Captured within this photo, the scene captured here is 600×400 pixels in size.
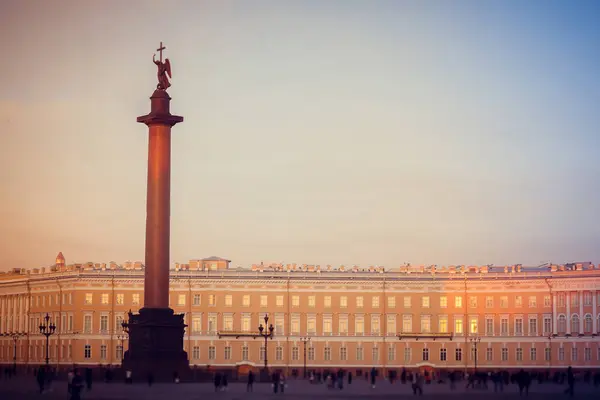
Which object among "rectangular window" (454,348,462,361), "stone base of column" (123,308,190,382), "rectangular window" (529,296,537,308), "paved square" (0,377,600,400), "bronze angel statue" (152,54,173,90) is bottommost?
"paved square" (0,377,600,400)

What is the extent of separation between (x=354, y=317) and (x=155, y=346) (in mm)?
57492

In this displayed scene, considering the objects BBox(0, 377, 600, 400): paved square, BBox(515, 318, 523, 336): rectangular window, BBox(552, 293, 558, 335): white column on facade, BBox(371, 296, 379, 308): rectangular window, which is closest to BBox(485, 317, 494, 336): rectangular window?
BBox(515, 318, 523, 336): rectangular window

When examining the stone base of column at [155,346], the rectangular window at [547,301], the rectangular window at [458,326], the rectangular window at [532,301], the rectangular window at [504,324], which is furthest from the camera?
the rectangular window at [458,326]

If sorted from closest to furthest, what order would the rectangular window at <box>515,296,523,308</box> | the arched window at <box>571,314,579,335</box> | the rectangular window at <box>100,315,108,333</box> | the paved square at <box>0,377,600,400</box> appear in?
1. the paved square at <box>0,377,600,400</box>
2. the arched window at <box>571,314,579,335</box>
3. the rectangular window at <box>100,315,108,333</box>
4. the rectangular window at <box>515,296,523,308</box>

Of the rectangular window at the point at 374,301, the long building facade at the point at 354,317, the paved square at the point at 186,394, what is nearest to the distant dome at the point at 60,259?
the long building facade at the point at 354,317

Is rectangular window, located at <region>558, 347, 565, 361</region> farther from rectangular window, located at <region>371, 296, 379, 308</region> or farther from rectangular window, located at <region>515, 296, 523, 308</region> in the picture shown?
rectangular window, located at <region>371, 296, 379, 308</region>

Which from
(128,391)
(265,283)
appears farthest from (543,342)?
(128,391)

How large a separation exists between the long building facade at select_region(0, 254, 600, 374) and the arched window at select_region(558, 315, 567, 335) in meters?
0.13

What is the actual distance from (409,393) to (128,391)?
1567cm

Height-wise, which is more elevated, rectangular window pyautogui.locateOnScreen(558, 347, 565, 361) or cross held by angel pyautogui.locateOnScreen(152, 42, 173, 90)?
cross held by angel pyautogui.locateOnScreen(152, 42, 173, 90)

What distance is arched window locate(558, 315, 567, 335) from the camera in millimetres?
126062

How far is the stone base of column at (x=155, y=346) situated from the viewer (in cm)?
7156

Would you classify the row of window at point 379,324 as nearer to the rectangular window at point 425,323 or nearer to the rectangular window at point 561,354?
the rectangular window at point 425,323

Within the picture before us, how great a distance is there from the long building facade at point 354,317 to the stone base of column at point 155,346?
52698 millimetres
